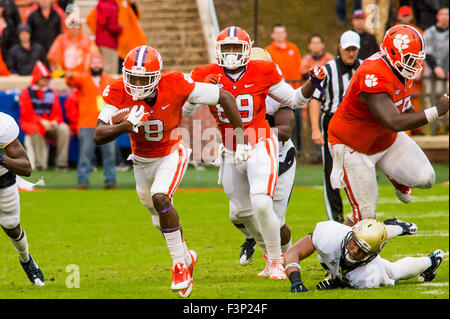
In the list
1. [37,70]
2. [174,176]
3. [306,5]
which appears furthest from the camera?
[306,5]

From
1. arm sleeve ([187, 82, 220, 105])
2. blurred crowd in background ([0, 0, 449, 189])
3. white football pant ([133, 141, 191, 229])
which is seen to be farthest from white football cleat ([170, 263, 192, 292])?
blurred crowd in background ([0, 0, 449, 189])

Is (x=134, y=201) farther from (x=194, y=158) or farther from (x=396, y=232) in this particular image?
(x=396, y=232)

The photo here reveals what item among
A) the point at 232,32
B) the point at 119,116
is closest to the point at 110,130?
the point at 119,116

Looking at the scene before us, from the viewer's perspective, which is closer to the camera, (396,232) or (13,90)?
(396,232)

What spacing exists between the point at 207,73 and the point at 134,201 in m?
4.91

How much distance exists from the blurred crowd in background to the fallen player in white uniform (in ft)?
19.1

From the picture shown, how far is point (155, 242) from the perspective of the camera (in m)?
8.60

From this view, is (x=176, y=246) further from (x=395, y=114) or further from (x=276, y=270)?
(x=395, y=114)

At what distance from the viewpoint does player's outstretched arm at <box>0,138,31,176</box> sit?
580 cm

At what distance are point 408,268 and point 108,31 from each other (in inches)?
282

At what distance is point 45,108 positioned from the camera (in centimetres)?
1269

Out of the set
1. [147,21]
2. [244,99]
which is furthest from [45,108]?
[244,99]

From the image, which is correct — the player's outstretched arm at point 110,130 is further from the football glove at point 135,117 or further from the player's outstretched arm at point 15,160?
the player's outstretched arm at point 15,160

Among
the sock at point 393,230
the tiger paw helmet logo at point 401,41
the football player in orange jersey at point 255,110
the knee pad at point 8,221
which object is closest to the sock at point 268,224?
the football player in orange jersey at point 255,110
